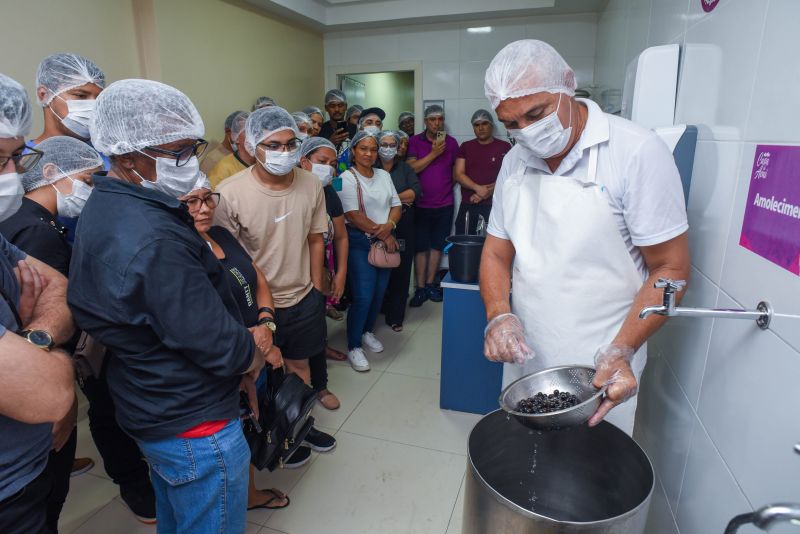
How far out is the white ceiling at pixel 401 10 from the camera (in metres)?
3.69

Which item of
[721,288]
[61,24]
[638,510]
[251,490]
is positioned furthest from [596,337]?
[61,24]

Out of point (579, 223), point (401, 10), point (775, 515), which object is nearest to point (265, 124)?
point (579, 223)

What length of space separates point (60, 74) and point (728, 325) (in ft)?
7.90

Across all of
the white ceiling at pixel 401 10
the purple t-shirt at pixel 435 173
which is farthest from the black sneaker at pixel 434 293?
the white ceiling at pixel 401 10

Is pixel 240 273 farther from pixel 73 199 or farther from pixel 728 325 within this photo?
pixel 728 325

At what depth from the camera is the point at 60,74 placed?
185 cm

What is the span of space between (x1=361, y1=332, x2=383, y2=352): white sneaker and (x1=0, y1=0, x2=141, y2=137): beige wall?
211 centimetres

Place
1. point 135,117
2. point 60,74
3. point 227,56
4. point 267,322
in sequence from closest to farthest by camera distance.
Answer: point 135,117 < point 267,322 < point 60,74 < point 227,56

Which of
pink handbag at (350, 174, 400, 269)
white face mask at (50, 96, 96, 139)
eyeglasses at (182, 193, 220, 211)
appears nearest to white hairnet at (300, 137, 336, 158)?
pink handbag at (350, 174, 400, 269)

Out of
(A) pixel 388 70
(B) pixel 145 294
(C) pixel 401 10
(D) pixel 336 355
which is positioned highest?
(C) pixel 401 10

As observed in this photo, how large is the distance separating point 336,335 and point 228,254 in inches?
71.8

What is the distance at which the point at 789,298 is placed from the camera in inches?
29.1

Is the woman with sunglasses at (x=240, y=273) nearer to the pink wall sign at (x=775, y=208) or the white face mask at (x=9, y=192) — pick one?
the white face mask at (x=9, y=192)

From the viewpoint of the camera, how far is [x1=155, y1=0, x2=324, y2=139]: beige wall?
9.68ft
